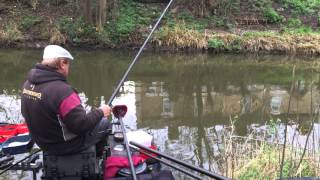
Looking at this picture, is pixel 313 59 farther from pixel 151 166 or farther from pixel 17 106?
pixel 151 166

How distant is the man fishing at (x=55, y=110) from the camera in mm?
4031

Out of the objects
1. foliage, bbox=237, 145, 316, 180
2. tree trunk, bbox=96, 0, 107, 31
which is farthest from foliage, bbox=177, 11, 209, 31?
foliage, bbox=237, 145, 316, 180

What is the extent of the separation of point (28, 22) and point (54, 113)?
1518 cm

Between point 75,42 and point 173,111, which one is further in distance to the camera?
point 75,42

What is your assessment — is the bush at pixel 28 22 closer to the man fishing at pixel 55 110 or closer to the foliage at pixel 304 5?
the foliage at pixel 304 5

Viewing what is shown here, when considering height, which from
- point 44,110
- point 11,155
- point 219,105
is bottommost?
point 219,105

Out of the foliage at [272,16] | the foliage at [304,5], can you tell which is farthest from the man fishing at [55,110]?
the foliage at [304,5]

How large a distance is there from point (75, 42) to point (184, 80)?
550cm

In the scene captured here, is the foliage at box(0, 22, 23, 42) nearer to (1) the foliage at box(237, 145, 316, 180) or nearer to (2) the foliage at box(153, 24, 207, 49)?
(2) the foliage at box(153, 24, 207, 49)

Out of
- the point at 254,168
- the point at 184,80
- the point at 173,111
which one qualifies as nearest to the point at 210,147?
the point at 254,168

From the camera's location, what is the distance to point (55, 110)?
4.04 meters

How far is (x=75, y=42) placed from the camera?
690 inches

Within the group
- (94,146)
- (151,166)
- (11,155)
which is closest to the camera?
(94,146)

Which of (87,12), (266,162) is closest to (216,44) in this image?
(87,12)
